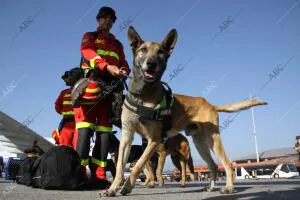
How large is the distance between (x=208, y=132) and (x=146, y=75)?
171cm

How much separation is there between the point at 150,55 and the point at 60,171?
90.0 inches

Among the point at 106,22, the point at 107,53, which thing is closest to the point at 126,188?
the point at 107,53

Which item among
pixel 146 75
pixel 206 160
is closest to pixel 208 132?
pixel 206 160

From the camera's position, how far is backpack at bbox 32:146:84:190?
184 inches

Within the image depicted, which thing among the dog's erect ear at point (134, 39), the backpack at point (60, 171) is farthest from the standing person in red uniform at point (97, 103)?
the dog's erect ear at point (134, 39)

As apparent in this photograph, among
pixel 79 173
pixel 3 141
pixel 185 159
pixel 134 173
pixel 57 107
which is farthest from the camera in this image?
Result: pixel 3 141

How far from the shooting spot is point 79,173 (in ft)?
16.1

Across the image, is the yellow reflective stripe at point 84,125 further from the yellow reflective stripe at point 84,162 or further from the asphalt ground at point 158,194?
the asphalt ground at point 158,194

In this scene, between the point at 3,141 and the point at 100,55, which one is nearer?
the point at 100,55

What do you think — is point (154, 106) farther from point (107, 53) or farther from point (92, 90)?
point (107, 53)

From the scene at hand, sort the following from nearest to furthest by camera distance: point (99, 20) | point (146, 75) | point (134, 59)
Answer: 1. point (146, 75)
2. point (134, 59)
3. point (99, 20)

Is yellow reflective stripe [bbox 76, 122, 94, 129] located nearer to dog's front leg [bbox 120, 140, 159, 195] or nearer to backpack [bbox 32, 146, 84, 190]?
backpack [bbox 32, 146, 84, 190]

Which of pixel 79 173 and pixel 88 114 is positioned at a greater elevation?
A: pixel 88 114

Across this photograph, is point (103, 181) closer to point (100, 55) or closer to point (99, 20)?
point (100, 55)
